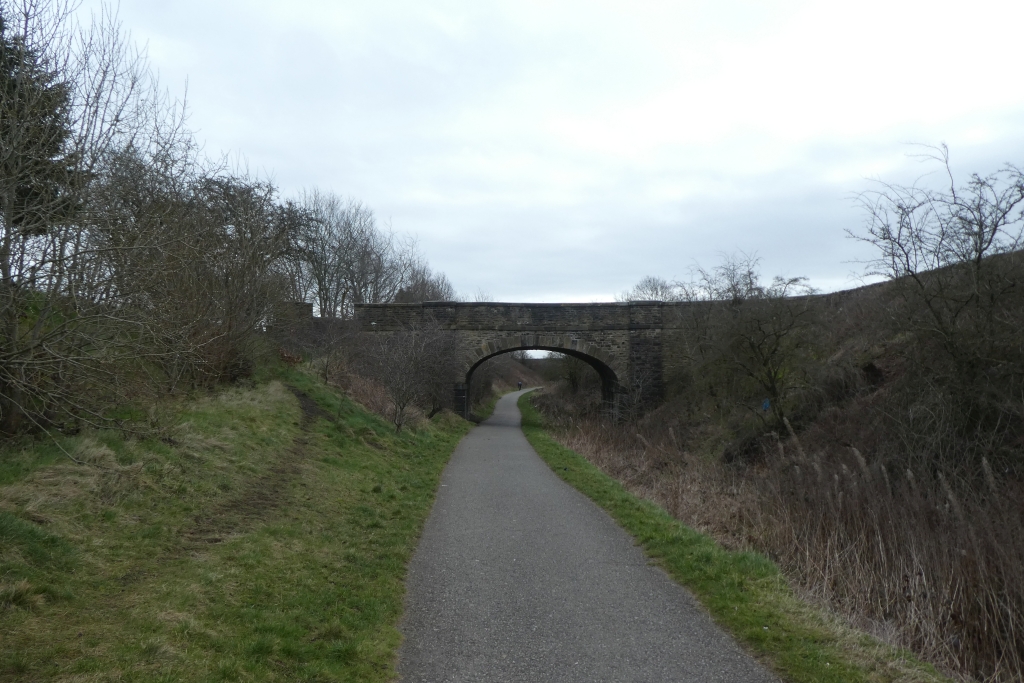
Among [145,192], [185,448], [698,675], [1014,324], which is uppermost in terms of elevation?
[145,192]

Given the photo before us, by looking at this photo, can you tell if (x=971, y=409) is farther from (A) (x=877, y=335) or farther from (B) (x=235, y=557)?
(B) (x=235, y=557)

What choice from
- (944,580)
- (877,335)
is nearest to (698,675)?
(944,580)

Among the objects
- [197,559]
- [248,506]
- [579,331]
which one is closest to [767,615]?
[197,559]

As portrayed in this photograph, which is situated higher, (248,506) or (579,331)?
(579,331)

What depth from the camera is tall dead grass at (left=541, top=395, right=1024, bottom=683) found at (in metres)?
5.27

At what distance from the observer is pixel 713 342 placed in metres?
17.7

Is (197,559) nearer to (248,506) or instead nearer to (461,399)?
(248,506)

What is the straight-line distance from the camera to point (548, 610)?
5.44m

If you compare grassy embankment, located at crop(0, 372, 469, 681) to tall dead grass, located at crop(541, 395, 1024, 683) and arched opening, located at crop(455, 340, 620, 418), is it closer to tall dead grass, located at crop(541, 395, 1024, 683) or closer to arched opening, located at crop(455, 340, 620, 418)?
tall dead grass, located at crop(541, 395, 1024, 683)

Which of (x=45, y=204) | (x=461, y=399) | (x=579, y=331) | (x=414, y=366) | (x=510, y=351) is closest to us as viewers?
(x=45, y=204)

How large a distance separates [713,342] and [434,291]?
3098cm

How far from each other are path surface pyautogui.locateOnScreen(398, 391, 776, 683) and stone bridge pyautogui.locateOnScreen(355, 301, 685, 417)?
58.8 feet

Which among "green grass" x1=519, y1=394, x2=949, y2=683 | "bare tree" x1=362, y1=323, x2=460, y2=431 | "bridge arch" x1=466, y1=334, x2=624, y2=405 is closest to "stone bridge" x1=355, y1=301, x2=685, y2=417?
"bridge arch" x1=466, y1=334, x2=624, y2=405

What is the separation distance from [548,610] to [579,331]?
72.5 feet
